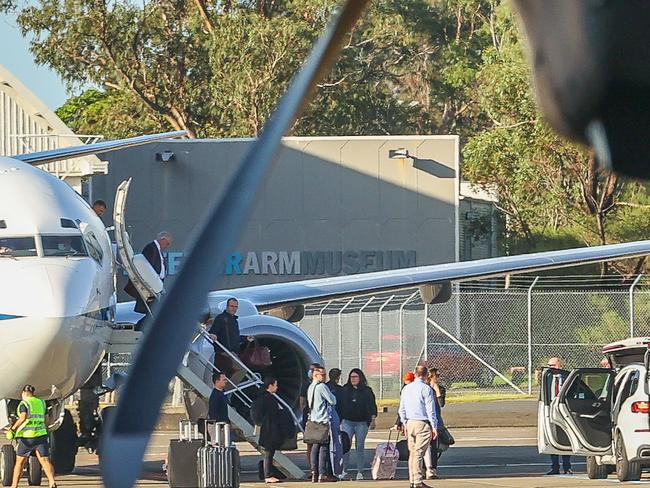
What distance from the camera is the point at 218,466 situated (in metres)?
13.7

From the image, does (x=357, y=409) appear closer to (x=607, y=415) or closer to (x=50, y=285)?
(x=607, y=415)

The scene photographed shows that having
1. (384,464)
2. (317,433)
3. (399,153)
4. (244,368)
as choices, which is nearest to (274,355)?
(244,368)

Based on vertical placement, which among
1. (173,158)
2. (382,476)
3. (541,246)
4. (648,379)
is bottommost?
(382,476)

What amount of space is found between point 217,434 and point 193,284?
13.1 meters

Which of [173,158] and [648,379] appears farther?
[173,158]

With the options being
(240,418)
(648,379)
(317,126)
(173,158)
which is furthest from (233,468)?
(317,126)

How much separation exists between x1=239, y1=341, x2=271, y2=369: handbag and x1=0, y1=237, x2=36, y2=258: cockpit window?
4055 millimetres

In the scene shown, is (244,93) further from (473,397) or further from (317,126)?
(473,397)

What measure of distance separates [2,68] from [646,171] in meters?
33.8

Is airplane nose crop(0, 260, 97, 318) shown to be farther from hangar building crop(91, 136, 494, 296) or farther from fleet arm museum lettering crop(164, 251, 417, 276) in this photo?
fleet arm museum lettering crop(164, 251, 417, 276)

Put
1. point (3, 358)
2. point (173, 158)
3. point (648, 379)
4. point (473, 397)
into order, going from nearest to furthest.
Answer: point (3, 358) → point (648, 379) → point (473, 397) → point (173, 158)

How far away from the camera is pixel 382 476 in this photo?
53.6ft

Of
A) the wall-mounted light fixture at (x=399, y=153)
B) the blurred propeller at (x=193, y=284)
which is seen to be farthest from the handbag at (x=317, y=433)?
the wall-mounted light fixture at (x=399, y=153)

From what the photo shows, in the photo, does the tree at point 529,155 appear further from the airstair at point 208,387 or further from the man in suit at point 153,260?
the airstair at point 208,387
